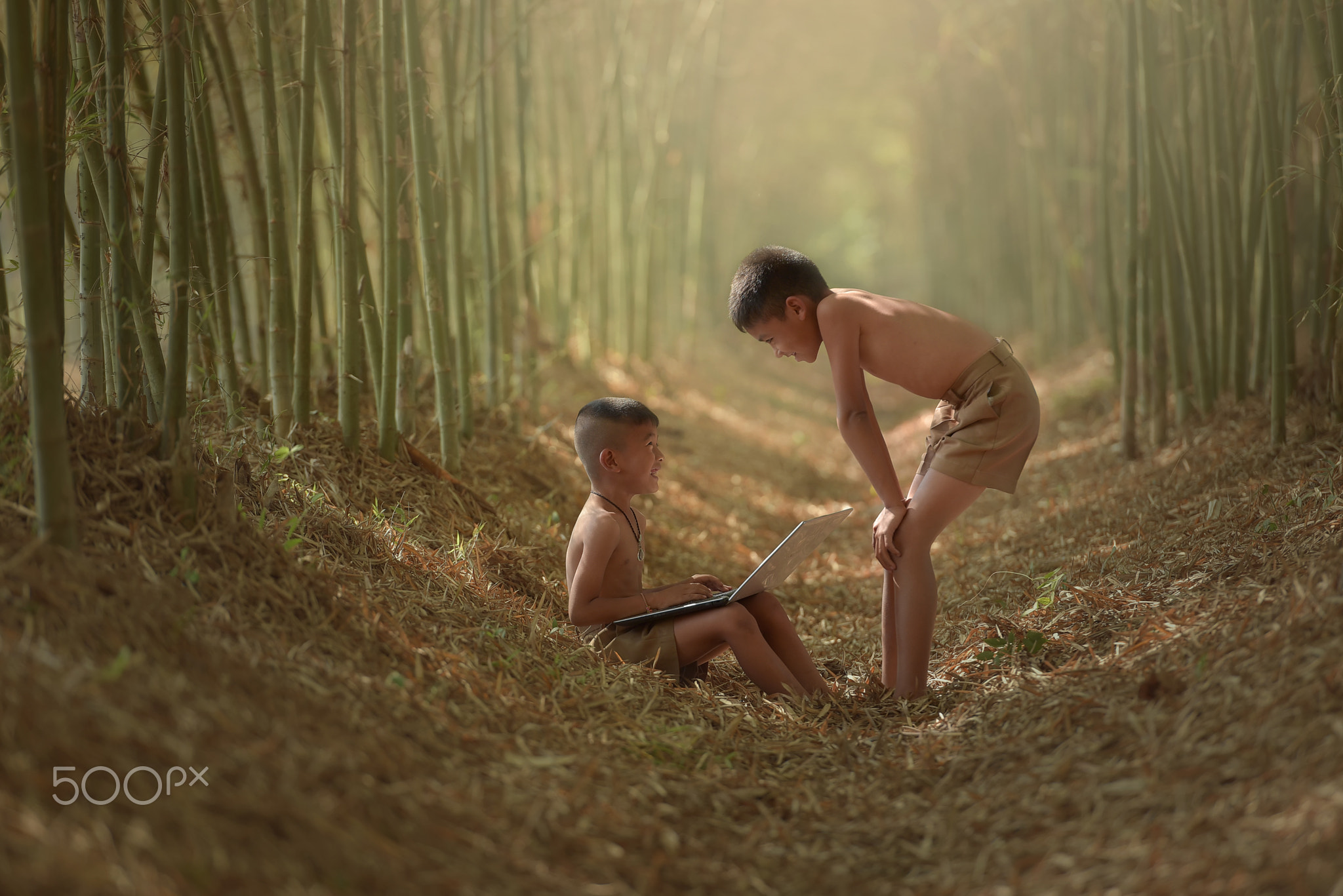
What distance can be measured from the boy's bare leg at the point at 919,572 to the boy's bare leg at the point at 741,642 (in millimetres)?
254

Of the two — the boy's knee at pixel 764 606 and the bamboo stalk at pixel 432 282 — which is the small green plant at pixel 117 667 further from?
the bamboo stalk at pixel 432 282

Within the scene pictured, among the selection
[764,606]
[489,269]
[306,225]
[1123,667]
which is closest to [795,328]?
[764,606]

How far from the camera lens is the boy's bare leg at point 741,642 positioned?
2.10m

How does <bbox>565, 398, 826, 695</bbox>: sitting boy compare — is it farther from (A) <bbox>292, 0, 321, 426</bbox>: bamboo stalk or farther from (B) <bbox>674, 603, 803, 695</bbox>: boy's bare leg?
(A) <bbox>292, 0, 321, 426</bbox>: bamboo stalk

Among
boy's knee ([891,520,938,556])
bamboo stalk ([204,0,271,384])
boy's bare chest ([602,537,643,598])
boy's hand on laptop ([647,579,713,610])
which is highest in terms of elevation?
bamboo stalk ([204,0,271,384])

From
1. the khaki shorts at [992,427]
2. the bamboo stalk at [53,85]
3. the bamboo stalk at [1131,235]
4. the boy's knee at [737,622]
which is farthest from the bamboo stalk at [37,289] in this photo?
the bamboo stalk at [1131,235]

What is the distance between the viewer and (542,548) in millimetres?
2994

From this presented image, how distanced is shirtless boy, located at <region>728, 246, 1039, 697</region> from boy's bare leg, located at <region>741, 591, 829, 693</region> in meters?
0.19

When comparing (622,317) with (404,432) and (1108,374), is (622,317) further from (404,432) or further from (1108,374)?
(404,432)

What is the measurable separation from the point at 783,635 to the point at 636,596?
1.17ft

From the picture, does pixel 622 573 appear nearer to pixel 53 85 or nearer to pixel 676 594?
pixel 676 594

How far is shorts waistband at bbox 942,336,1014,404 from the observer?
7.18 feet

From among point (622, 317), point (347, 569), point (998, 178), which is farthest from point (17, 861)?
point (998, 178)

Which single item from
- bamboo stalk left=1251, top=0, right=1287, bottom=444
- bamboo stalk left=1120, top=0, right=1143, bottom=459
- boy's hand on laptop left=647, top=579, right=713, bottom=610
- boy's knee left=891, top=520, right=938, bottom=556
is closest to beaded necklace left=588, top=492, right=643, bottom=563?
boy's hand on laptop left=647, top=579, right=713, bottom=610
